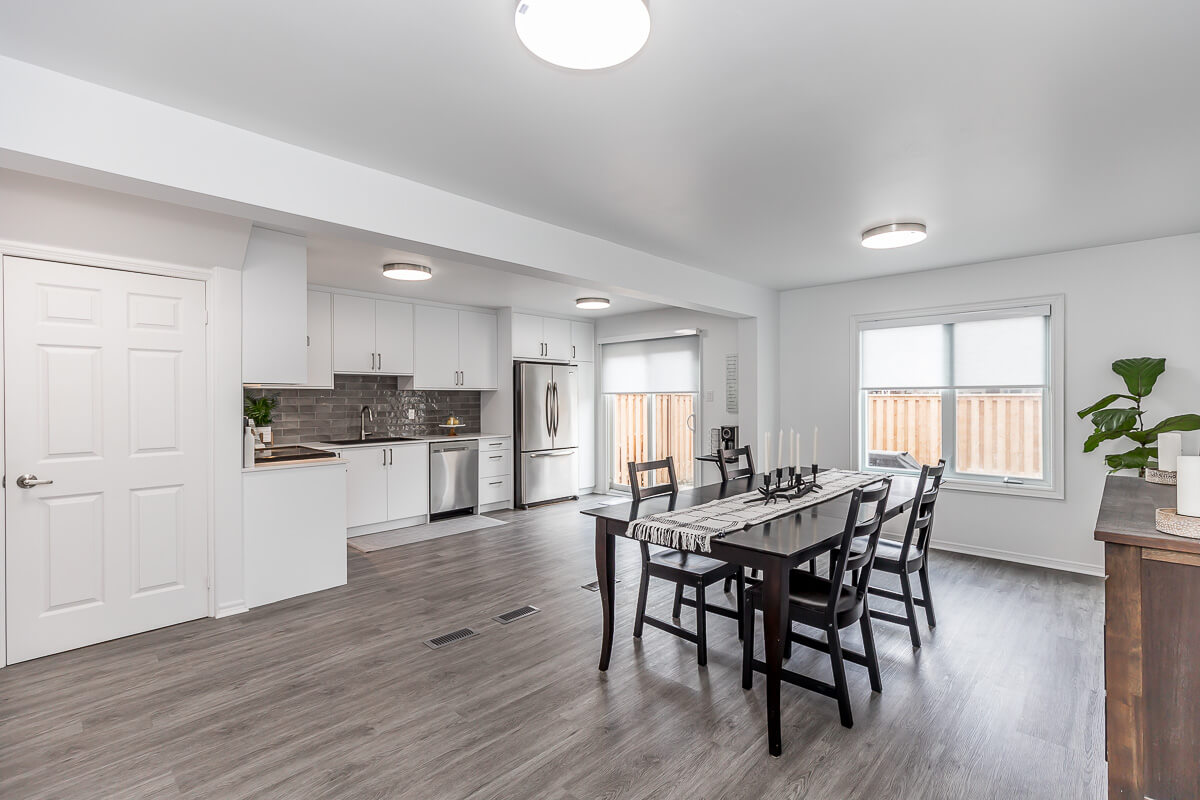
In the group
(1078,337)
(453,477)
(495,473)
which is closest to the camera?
(1078,337)

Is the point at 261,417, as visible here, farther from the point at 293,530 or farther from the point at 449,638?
the point at 449,638

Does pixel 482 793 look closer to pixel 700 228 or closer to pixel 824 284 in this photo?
pixel 700 228

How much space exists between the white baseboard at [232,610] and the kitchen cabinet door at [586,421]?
14.8 ft

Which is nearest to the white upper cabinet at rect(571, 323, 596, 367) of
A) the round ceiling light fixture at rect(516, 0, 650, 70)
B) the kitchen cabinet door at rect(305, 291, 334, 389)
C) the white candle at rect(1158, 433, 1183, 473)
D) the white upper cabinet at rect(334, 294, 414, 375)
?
the white upper cabinet at rect(334, 294, 414, 375)

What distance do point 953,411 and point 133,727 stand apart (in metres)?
5.76

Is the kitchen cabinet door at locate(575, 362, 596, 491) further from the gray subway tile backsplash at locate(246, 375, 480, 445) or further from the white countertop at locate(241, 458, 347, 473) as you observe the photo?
the white countertop at locate(241, 458, 347, 473)

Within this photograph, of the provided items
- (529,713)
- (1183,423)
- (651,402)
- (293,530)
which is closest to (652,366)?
(651,402)

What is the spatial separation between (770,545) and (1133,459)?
322 cm

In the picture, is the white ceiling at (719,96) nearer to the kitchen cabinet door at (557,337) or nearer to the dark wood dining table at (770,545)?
the dark wood dining table at (770,545)

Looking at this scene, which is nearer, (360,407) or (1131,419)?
(1131,419)

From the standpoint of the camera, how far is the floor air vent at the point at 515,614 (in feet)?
11.5

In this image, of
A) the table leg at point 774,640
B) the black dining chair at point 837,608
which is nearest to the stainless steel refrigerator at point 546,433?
the black dining chair at point 837,608

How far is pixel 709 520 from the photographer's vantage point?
268cm

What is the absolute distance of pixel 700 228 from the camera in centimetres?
379
